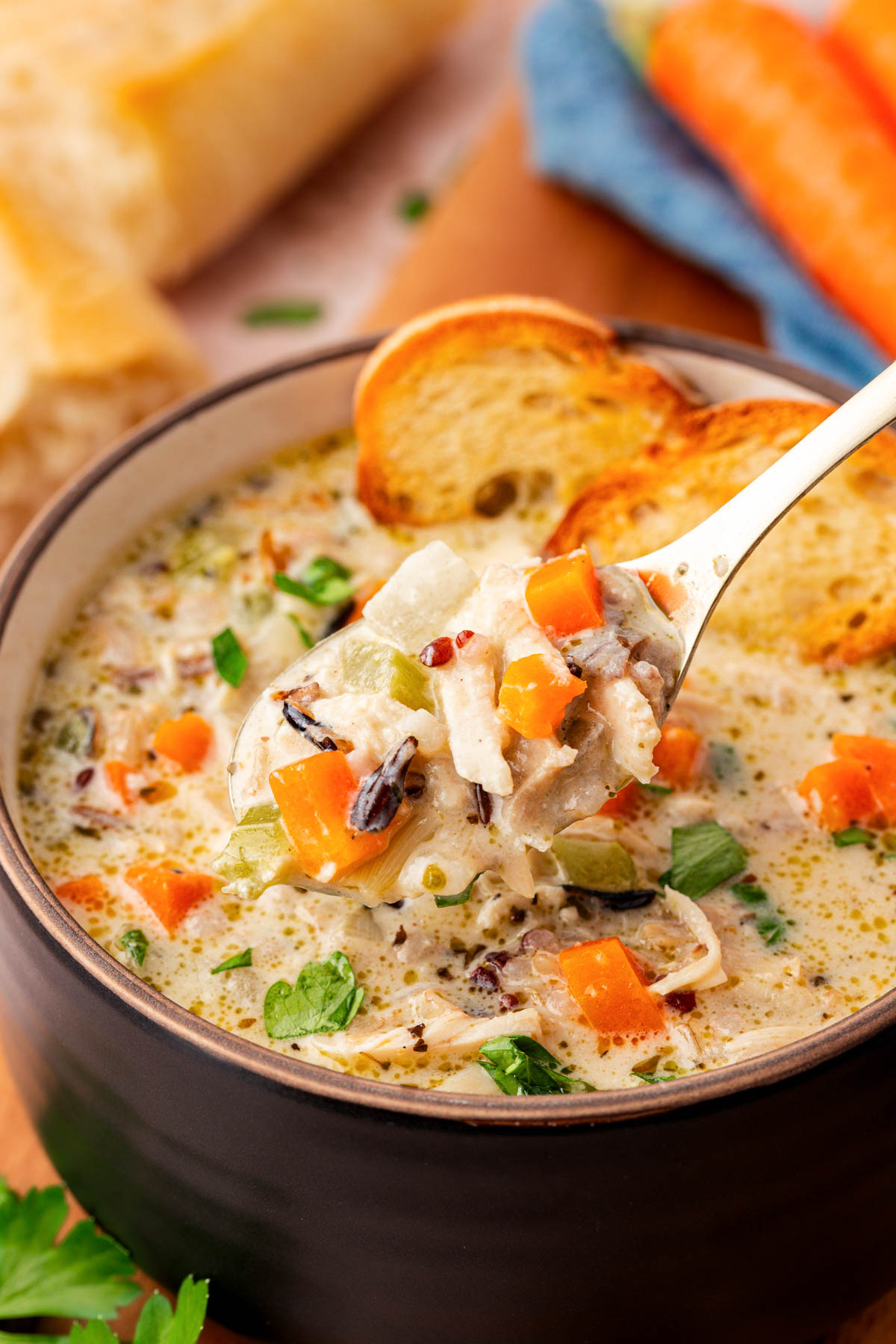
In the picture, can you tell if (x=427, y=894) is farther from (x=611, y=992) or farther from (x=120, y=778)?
(x=120, y=778)

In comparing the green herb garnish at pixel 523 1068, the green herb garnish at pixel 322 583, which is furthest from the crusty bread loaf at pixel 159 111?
the green herb garnish at pixel 523 1068

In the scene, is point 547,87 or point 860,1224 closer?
point 860,1224

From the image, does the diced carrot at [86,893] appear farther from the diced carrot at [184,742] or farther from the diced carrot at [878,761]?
the diced carrot at [878,761]

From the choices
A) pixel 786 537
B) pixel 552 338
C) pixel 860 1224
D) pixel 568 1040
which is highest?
pixel 552 338

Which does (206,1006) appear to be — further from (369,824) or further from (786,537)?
(786,537)

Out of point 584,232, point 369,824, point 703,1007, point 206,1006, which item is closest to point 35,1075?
point 206,1006
